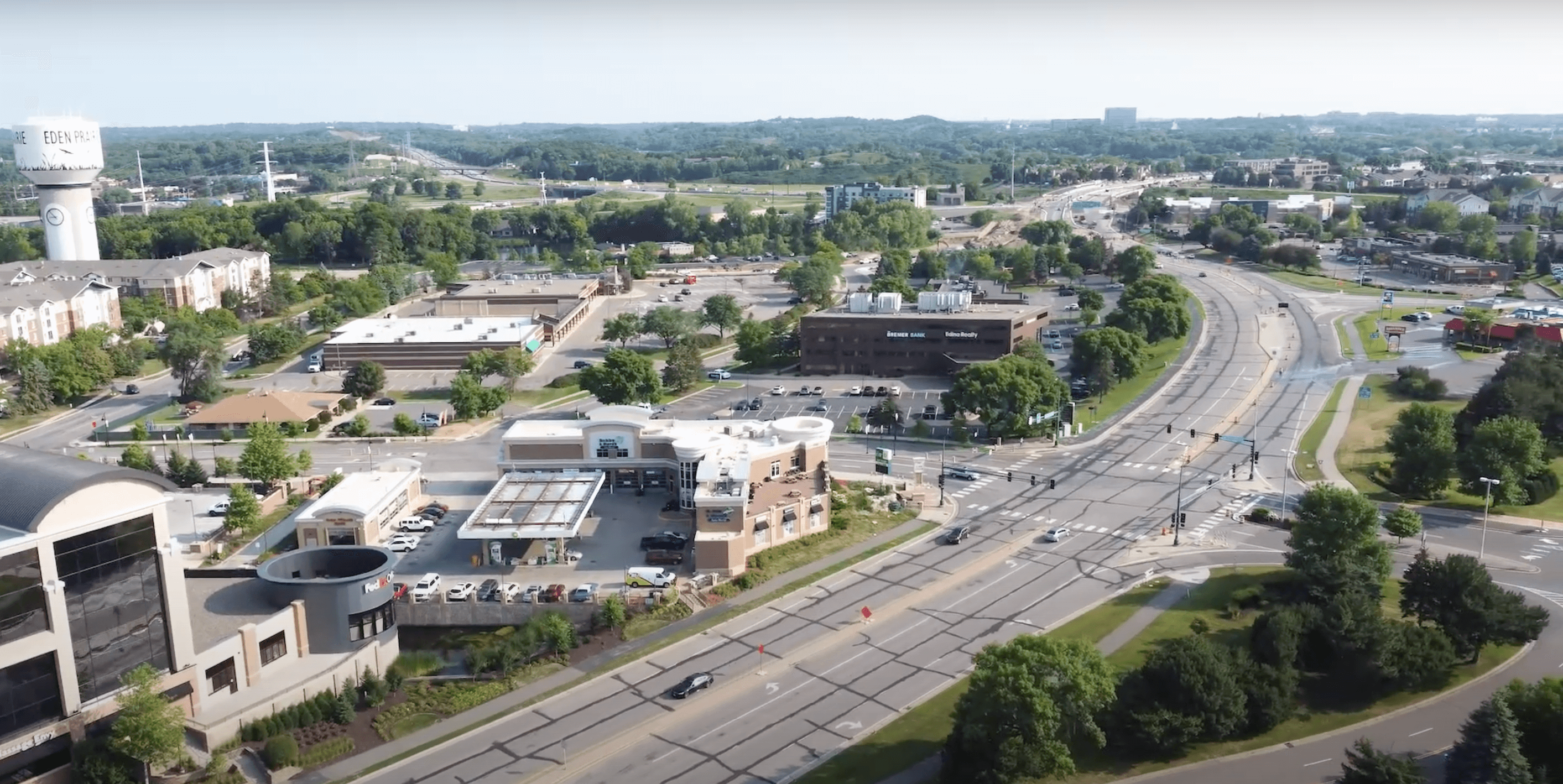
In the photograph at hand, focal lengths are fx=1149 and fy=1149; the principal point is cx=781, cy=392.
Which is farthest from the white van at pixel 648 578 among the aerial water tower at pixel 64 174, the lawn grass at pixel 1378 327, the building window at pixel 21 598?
the aerial water tower at pixel 64 174

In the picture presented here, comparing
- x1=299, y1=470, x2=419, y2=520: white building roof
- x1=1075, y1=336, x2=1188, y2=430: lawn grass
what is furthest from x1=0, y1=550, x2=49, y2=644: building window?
x1=1075, y1=336, x2=1188, y2=430: lawn grass

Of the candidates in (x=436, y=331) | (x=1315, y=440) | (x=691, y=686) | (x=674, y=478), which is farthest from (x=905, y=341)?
(x=691, y=686)

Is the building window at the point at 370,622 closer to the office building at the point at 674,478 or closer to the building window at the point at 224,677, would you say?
the building window at the point at 224,677

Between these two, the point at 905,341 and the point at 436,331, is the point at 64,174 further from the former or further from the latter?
the point at 905,341

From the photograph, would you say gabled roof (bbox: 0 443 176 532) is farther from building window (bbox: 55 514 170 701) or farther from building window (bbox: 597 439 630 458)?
building window (bbox: 597 439 630 458)

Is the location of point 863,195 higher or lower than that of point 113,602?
higher

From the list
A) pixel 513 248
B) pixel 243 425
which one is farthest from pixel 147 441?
pixel 513 248
